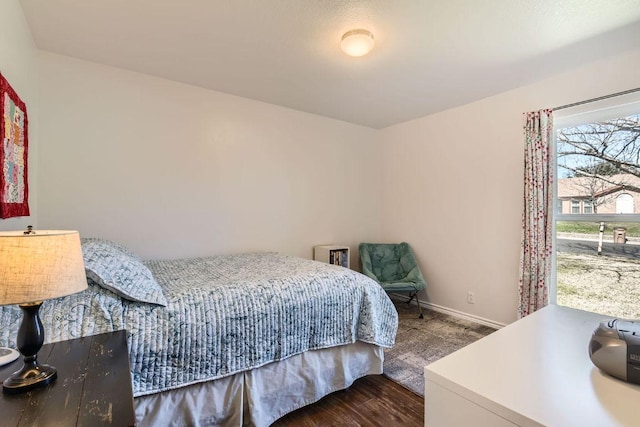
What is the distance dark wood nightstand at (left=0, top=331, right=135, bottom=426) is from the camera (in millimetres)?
789

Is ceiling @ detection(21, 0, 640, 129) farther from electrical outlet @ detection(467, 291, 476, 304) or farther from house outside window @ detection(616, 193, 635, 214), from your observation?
electrical outlet @ detection(467, 291, 476, 304)

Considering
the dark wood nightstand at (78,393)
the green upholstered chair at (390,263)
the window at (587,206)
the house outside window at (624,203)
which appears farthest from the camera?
the green upholstered chair at (390,263)

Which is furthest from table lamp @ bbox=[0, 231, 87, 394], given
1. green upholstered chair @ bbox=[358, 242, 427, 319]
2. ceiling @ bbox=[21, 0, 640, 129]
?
green upholstered chair @ bbox=[358, 242, 427, 319]

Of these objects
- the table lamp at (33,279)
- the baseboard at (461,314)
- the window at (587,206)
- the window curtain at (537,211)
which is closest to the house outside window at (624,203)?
the window at (587,206)

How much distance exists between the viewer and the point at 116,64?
2.51 m

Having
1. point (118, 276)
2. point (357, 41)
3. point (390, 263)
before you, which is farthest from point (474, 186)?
point (118, 276)

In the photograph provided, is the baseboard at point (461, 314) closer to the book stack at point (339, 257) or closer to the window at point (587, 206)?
the book stack at point (339, 257)

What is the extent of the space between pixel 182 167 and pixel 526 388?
2935 millimetres

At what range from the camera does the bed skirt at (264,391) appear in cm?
148

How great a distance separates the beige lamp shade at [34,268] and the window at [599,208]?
3452mm

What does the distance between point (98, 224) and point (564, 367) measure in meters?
3.03

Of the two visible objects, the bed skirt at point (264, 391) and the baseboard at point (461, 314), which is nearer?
the bed skirt at point (264, 391)

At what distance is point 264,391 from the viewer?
5.60ft

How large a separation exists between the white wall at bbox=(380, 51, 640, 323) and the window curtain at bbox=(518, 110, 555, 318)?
149mm
